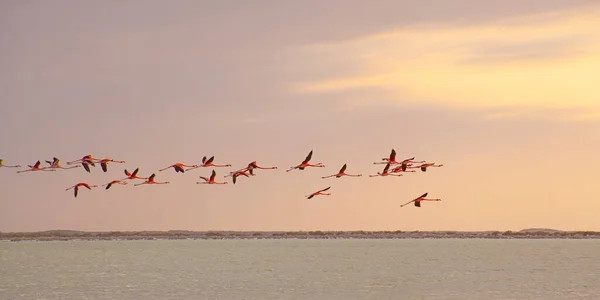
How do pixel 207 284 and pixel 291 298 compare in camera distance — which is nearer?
pixel 291 298

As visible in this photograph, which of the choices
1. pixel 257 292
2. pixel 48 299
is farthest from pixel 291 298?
pixel 48 299

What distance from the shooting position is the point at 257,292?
7925cm

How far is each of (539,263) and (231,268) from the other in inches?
1701

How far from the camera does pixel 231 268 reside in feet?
373

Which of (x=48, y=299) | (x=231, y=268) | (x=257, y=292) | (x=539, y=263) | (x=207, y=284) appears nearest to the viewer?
(x=48, y=299)

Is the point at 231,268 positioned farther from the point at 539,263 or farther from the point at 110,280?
the point at 539,263

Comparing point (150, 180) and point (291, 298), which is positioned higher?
point (150, 180)

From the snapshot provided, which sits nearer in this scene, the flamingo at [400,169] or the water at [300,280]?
the flamingo at [400,169]

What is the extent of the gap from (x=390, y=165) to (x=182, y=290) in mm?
40584

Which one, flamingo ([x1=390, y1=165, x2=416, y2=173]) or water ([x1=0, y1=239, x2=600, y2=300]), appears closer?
flamingo ([x1=390, y1=165, x2=416, y2=173])

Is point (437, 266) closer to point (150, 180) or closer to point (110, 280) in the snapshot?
point (110, 280)

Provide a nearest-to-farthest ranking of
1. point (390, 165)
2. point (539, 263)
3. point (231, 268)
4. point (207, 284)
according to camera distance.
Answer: point (390, 165) < point (207, 284) < point (231, 268) < point (539, 263)

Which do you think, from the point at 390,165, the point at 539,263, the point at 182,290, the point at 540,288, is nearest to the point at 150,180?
the point at 390,165

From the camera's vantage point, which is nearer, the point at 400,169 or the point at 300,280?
the point at 400,169
